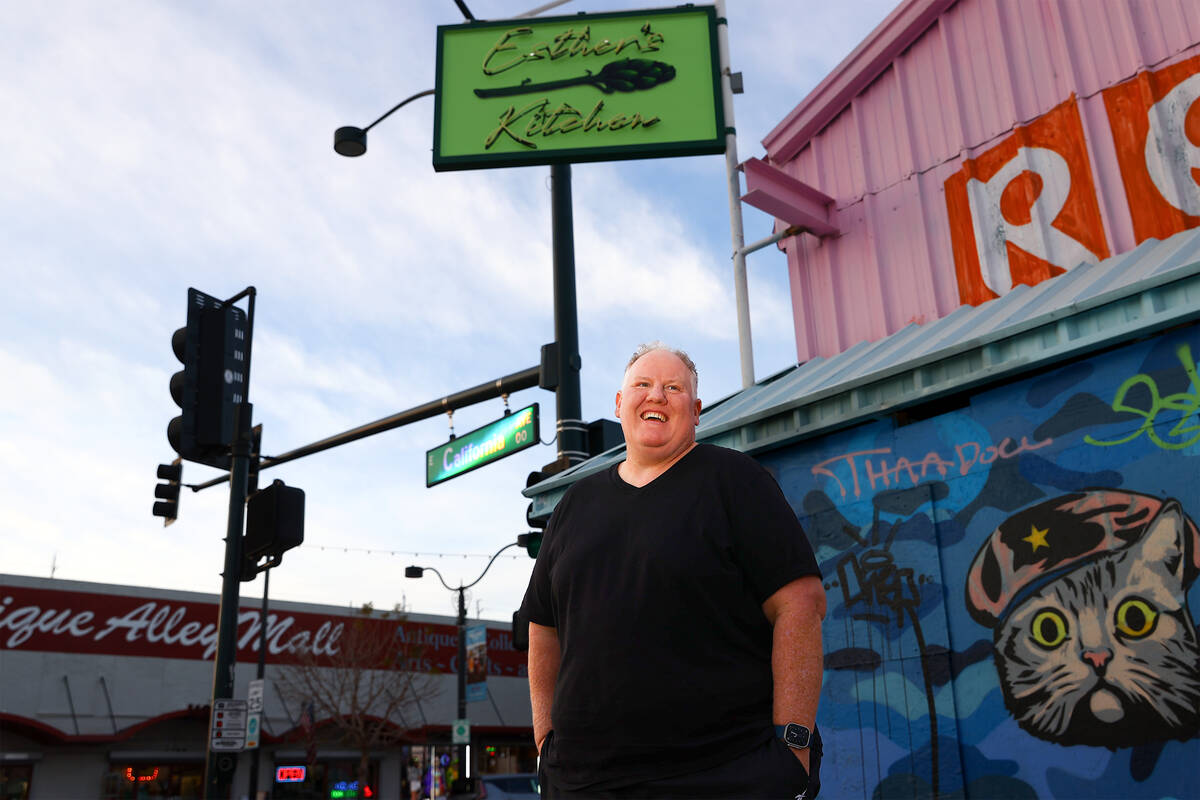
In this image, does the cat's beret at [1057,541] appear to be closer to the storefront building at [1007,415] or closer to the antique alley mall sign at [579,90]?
the storefront building at [1007,415]

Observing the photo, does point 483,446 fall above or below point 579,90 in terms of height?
below

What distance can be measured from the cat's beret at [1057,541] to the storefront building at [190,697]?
1897 cm

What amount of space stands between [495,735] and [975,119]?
3084 cm

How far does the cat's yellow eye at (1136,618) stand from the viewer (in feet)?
15.3

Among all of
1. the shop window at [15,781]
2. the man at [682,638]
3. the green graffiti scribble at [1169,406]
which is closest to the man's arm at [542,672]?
the man at [682,638]

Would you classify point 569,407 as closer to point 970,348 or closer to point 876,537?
point 876,537

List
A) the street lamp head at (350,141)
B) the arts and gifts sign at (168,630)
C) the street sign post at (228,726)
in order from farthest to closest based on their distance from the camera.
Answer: the arts and gifts sign at (168,630) → the street lamp head at (350,141) → the street sign post at (228,726)

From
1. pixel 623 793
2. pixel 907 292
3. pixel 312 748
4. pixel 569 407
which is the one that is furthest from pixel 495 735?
pixel 623 793

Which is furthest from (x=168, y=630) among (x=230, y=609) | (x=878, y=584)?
(x=878, y=584)

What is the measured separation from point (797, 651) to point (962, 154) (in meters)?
5.84

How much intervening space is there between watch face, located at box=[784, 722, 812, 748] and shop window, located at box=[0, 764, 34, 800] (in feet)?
91.7

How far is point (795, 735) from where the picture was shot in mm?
2273

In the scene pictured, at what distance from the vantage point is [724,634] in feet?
7.86

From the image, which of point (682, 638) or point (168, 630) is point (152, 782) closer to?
point (168, 630)
